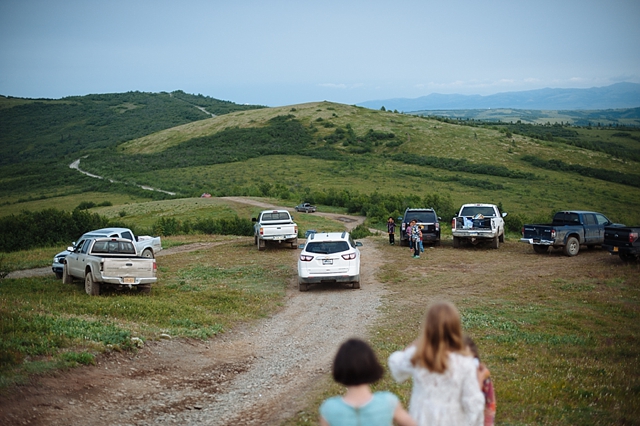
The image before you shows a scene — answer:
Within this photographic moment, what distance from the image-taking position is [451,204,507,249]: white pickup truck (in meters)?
28.2

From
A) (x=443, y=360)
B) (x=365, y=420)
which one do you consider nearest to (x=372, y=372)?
(x=365, y=420)

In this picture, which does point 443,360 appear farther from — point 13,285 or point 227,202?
point 227,202

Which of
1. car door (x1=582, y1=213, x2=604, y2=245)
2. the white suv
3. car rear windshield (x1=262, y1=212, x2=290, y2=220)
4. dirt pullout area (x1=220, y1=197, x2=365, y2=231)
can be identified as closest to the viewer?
the white suv

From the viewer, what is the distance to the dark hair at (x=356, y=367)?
3932 mm

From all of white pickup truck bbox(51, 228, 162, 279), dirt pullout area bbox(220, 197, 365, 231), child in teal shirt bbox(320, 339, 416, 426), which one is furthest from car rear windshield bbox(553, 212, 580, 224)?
dirt pullout area bbox(220, 197, 365, 231)

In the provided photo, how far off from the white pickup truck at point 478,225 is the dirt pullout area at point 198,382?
14831 millimetres

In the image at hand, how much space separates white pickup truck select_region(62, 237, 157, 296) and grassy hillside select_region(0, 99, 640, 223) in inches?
2107

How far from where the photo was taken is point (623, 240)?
21.1 metres

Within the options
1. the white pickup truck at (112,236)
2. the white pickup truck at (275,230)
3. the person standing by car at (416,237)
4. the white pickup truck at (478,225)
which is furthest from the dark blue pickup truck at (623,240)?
the white pickup truck at (112,236)

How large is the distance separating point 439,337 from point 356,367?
71cm

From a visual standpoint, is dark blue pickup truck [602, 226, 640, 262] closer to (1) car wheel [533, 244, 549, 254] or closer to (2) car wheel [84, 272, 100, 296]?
(1) car wheel [533, 244, 549, 254]

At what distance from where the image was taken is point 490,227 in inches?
1107

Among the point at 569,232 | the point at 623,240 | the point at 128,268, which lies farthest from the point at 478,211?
the point at 128,268

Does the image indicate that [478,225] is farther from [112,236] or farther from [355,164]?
[355,164]
